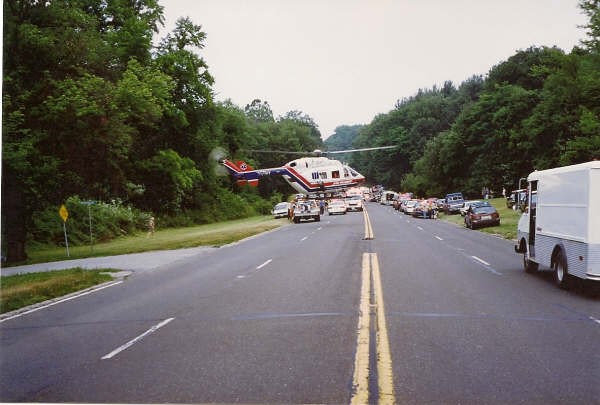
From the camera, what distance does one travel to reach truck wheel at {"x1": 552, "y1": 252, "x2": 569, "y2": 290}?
1171 cm

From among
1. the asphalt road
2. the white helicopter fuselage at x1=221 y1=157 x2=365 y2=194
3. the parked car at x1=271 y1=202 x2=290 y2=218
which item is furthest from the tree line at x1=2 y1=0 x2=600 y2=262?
the asphalt road

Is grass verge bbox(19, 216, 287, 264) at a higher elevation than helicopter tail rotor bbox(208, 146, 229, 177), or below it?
below

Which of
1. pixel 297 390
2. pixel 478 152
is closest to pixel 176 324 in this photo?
pixel 297 390

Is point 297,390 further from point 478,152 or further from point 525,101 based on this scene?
point 478,152

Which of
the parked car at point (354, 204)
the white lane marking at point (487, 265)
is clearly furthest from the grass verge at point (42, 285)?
the parked car at point (354, 204)

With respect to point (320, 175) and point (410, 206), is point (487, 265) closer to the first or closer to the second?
point (320, 175)

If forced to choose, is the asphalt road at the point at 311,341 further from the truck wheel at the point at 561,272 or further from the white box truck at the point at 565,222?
the white box truck at the point at 565,222

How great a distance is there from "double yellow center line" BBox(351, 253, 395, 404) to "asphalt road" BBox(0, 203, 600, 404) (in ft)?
0.10

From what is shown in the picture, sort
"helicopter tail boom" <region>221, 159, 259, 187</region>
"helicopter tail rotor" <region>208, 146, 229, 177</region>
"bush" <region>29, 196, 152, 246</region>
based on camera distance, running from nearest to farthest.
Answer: "bush" <region>29, 196, 152, 246</region> < "helicopter tail rotor" <region>208, 146, 229, 177</region> < "helicopter tail boom" <region>221, 159, 259, 187</region>

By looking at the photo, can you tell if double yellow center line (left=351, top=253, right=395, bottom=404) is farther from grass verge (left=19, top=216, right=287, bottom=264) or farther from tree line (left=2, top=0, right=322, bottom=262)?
grass verge (left=19, top=216, right=287, bottom=264)

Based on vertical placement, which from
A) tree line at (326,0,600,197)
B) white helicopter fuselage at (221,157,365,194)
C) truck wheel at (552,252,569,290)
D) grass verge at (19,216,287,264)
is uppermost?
tree line at (326,0,600,197)

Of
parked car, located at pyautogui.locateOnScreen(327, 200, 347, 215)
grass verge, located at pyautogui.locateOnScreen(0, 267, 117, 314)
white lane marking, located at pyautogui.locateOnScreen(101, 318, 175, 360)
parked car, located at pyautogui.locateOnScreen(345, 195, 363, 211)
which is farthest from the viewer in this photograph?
parked car, located at pyautogui.locateOnScreen(345, 195, 363, 211)

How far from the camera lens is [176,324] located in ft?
28.9

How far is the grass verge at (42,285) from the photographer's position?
12.1 meters
